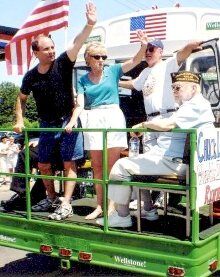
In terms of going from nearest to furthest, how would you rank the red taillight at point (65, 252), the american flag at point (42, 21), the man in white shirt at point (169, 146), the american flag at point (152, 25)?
the man in white shirt at point (169, 146) < the red taillight at point (65, 252) < the american flag at point (42, 21) < the american flag at point (152, 25)

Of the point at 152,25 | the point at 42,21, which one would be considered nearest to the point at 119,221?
the point at 42,21

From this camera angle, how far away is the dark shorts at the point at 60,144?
190 inches

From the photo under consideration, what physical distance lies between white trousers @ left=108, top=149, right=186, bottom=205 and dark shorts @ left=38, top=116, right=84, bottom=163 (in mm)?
783

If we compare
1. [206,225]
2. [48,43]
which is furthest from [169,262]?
[48,43]

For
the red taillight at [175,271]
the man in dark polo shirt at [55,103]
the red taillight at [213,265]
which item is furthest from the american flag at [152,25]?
the red taillight at [175,271]

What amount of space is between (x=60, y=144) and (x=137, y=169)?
1147mm

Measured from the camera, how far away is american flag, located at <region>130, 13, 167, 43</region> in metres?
6.67

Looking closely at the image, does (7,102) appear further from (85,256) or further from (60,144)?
(85,256)

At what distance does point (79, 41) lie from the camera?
14.6 ft

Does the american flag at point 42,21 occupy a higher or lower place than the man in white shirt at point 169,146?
higher

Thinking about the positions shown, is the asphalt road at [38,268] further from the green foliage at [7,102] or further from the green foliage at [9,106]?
the green foliage at [7,102]

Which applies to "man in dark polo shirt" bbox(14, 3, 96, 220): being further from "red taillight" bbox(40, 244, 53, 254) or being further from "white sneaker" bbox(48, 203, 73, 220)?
"red taillight" bbox(40, 244, 53, 254)

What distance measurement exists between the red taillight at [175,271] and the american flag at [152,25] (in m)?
3.84

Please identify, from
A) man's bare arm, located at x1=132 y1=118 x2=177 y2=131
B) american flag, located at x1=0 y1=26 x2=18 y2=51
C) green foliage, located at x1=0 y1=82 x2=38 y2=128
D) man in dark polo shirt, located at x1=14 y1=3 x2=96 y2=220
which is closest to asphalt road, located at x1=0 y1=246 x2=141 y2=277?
man in dark polo shirt, located at x1=14 y1=3 x2=96 y2=220
